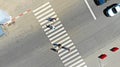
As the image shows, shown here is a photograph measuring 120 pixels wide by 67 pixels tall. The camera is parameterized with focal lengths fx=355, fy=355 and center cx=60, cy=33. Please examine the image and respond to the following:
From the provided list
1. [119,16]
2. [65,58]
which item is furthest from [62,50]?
[119,16]

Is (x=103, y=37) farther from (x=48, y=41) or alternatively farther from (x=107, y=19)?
(x=48, y=41)

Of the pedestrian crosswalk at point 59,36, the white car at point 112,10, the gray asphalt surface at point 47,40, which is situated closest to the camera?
the gray asphalt surface at point 47,40

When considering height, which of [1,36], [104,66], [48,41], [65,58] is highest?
[1,36]

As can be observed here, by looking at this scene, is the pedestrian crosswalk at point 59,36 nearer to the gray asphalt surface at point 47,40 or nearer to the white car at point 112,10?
the gray asphalt surface at point 47,40

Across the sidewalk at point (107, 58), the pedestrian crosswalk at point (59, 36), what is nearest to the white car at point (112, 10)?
the sidewalk at point (107, 58)

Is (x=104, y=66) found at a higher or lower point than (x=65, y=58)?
lower

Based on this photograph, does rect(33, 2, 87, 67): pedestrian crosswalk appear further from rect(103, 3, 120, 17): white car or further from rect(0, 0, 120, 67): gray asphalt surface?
rect(103, 3, 120, 17): white car

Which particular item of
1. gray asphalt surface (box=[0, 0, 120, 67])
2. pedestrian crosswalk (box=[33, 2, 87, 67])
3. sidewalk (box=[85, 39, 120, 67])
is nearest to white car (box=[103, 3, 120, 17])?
gray asphalt surface (box=[0, 0, 120, 67])
